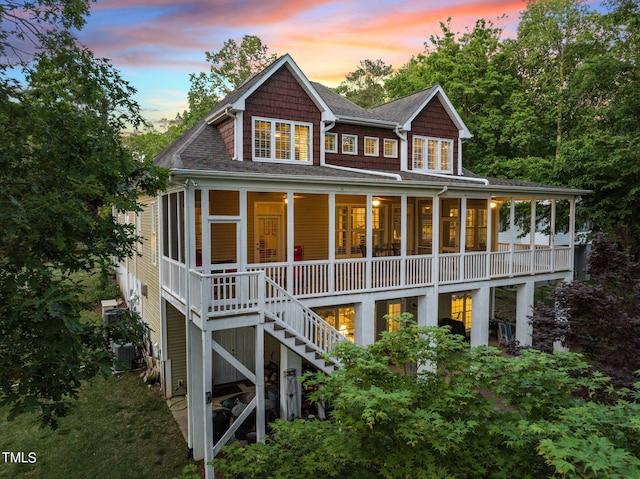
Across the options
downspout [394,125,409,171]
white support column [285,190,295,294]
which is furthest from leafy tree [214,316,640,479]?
downspout [394,125,409,171]

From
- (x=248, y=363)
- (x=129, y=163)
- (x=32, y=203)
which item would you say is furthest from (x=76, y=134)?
(x=248, y=363)

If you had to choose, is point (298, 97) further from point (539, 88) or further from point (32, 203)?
point (539, 88)

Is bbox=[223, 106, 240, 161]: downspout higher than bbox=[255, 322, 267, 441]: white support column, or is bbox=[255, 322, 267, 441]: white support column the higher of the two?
bbox=[223, 106, 240, 161]: downspout

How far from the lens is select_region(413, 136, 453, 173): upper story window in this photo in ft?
53.8

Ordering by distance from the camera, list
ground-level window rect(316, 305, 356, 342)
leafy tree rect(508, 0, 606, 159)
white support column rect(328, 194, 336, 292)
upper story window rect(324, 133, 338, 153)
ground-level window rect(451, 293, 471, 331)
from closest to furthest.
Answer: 1. white support column rect(328, 194, 336, 292)
2. ground-level window rect(316, 305, 356, 342)
3. upper story window rect(324, 133, 338, 153)
4. ground-level window rect(451, 293, 471, 331)
5. leafy tree rect(508, 0, 606, 159)

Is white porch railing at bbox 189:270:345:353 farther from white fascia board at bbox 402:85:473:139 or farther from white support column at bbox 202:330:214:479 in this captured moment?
white fascia board at bbox 402:85:473:139

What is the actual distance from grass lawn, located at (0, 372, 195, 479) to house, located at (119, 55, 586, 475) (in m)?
0.91

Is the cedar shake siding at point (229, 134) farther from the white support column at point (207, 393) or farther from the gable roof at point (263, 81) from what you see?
the white support column at point (207, 393)

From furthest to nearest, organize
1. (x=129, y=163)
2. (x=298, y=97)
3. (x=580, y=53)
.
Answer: (x=580, y=53) → (x=298, y=97) → (x=129, y=163)

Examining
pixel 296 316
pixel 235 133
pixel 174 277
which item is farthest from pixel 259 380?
pixel 235 133

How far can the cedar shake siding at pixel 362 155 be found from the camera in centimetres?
1483

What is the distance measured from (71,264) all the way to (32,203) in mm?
1079

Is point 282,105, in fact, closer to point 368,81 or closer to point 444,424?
point 444,424

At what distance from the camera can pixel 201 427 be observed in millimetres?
9094
